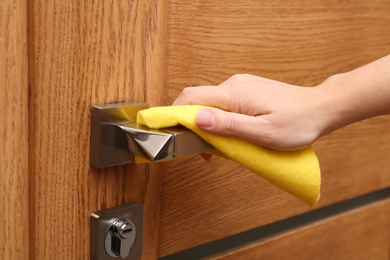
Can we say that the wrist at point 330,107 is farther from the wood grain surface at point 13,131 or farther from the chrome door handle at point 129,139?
the wood grain surface at point 13,131

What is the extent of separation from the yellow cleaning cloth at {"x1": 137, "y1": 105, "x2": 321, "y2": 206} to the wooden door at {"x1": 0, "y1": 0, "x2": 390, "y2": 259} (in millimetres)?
51

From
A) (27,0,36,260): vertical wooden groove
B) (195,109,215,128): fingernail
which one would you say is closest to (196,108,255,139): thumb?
(195,109,215,128): fingernail

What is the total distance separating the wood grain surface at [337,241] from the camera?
0.60 m

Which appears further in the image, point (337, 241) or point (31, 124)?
point (337, 241)

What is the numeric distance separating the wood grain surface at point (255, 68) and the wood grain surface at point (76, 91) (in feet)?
0.15

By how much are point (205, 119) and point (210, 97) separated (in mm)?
43

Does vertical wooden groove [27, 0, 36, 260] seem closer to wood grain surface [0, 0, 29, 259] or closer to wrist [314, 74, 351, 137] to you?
wood grain surface [0, 0, 29, 259]

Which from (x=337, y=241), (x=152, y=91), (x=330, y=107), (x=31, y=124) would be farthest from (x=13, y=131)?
(x=337, y=241)

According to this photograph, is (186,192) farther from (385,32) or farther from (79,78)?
(385,32)

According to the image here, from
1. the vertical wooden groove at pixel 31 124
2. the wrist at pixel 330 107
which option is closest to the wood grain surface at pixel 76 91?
the vertical wooden groove at pixel 31 124

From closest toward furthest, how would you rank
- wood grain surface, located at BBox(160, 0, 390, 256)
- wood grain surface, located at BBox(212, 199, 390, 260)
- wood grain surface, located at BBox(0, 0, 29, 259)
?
wood grain surface, located at BBox(0, 0, 29, 259), wood grain surface, located at BBox(160, 0, 390, 256), wood grain surface, located at BBox(212, 199, 390, 260)

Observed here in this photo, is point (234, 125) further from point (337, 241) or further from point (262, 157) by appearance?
point (337, 241)

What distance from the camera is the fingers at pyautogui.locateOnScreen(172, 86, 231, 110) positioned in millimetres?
413

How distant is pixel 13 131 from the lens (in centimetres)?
37
